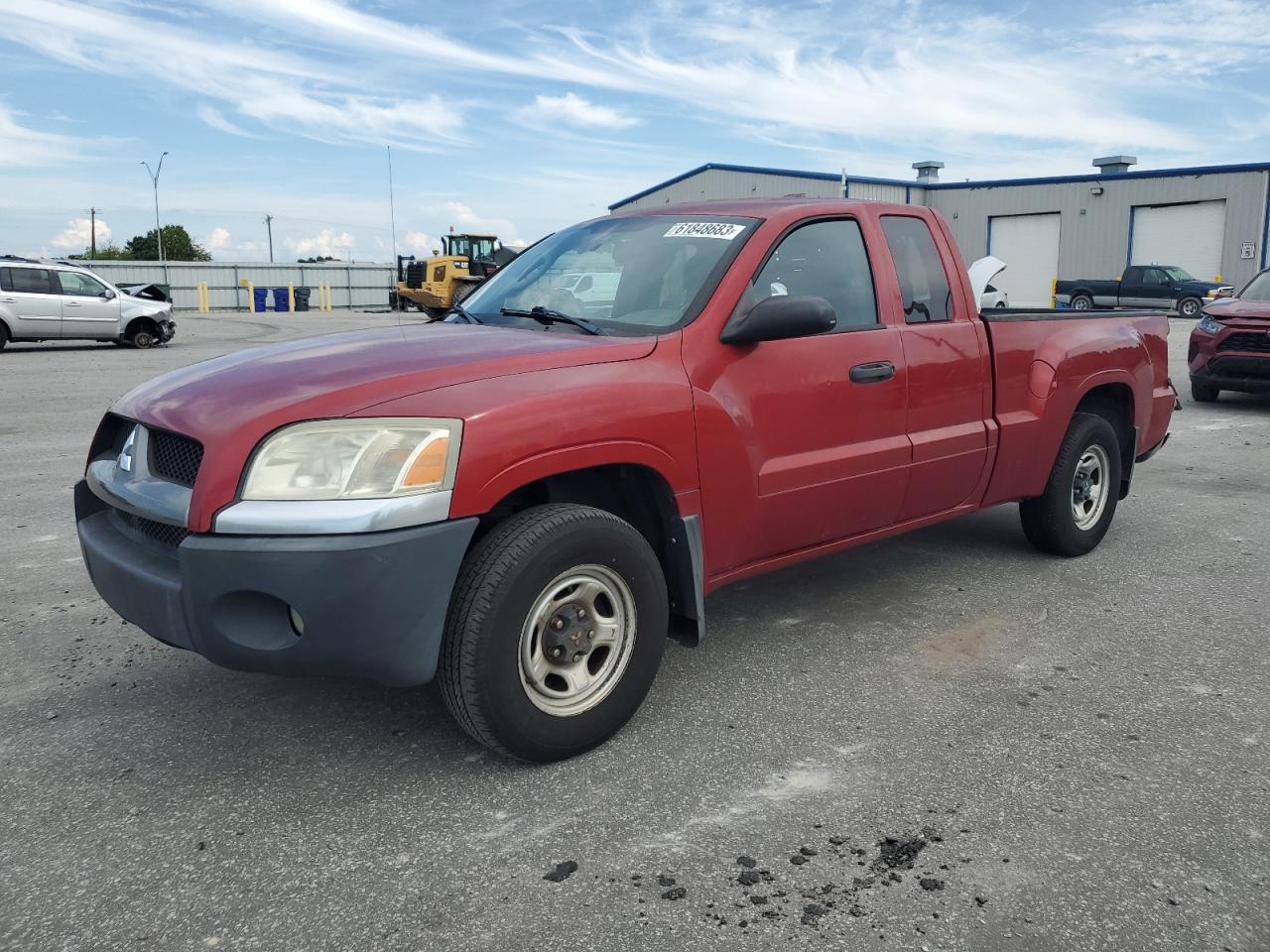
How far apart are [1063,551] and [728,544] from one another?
102 inches

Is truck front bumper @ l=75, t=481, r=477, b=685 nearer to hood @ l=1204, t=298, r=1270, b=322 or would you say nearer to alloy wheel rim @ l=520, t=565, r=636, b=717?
alloy wheel rim @ l=520, t=565, r=636, b=717

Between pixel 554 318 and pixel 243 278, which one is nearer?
pixel 554 318

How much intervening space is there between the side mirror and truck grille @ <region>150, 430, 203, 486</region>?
1667mm

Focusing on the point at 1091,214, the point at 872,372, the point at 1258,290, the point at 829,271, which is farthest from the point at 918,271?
the point at 1091,214

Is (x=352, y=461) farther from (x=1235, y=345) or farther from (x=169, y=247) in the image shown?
(x=169, y=247)

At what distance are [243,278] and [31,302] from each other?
106ft

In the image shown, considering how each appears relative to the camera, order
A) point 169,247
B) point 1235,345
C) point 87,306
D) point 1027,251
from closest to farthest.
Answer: point 1235,345, point 87,306, point 1027,251, point 169,247

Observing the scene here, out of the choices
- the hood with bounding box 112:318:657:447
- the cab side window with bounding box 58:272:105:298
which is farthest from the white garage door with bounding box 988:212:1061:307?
the hood with bounding box 112:318:657:447

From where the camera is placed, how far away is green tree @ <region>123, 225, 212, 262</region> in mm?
99750

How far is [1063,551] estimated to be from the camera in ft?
17.7

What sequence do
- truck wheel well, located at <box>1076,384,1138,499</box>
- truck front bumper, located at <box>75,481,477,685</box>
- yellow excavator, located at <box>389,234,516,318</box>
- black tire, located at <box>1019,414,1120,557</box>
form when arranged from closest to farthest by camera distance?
1. truck front bumper, located at <box>75,481,477,685</box>
2. black tire, located at <box>1019,414,1120,557</box>
3. truck wheel well, located at <box>1076,384,1138,499</box>
4. yellow excavator, located at <box>389,234,516,318</box>

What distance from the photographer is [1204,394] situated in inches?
482

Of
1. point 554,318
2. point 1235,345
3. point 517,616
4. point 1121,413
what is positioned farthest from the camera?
point 1235,345

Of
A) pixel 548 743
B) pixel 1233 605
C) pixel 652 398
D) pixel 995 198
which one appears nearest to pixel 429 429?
pixel 652 398
